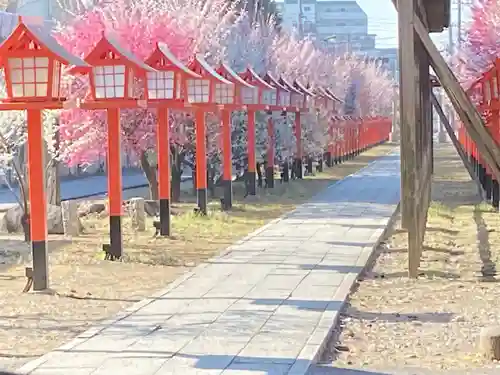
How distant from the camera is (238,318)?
7.70 m

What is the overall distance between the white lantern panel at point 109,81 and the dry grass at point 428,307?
11.4 feet

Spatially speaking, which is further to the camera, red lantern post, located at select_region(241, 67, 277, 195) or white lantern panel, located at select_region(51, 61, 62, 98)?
red lantern post, located at select_region(241, 67, 277, 195)

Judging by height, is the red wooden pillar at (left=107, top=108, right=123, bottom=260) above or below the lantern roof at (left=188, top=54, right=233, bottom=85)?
below

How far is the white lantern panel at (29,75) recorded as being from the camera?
9031mm

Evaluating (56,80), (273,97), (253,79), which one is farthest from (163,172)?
Answer: (273,97)

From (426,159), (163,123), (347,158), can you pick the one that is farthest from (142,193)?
(347,158)

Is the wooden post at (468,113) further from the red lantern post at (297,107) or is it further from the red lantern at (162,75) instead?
the red lantern post at (297,107)

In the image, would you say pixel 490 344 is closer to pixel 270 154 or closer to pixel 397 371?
→ pixel 397 371

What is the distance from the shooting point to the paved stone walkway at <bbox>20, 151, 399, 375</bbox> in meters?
6.28

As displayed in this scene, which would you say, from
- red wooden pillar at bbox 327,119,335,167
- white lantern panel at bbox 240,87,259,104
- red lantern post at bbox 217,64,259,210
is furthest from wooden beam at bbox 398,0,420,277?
red wooden pillar at bbox 327,119,335,167

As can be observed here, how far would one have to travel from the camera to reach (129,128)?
1825 centimetres

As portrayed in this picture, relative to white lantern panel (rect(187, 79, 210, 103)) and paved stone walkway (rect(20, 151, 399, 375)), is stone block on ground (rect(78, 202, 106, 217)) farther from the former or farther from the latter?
paved stone walkway (rect(20, 151, 399, 375))

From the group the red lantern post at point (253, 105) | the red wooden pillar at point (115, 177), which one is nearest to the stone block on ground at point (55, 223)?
the red wooden pillar at point (115, 177)

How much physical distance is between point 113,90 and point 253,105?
817cm
